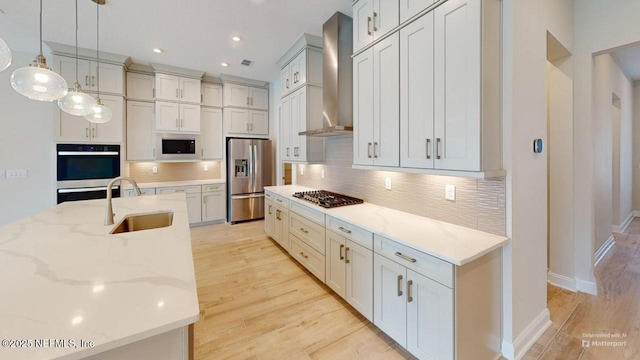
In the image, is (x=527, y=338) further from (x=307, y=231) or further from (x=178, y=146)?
(x=178, y=146)

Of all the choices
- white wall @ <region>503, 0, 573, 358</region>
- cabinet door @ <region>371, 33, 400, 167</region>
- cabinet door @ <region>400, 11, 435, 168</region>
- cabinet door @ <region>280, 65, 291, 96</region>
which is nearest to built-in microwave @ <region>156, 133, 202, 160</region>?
cabinet door @ <region>280, 65, 291, 96</region>

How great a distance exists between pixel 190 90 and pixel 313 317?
466 cm

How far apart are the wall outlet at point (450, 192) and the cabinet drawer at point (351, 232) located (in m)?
0.71

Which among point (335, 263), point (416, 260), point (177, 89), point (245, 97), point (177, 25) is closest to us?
point (416, 260)

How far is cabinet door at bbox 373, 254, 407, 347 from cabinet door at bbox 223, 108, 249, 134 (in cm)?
436

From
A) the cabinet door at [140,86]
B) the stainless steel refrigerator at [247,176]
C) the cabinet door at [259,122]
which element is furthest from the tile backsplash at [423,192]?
the cabinet door at [140,86]

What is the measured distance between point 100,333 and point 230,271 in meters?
2.53

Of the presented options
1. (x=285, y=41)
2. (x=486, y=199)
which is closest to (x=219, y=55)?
(x=285, y=41)

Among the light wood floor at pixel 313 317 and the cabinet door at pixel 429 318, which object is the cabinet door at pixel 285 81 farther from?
the cabinet door at pixel 429 318

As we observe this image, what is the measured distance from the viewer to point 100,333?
69cm

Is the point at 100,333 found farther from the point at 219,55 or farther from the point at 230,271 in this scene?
the point at 219,55

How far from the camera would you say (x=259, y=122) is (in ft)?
18.1

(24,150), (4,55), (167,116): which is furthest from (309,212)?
(24,150)

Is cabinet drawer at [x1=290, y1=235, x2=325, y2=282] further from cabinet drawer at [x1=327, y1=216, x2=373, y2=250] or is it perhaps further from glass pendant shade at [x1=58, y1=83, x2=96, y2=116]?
glass pendant shade at [x1=58, y1=83, x2=96, y2=116]
